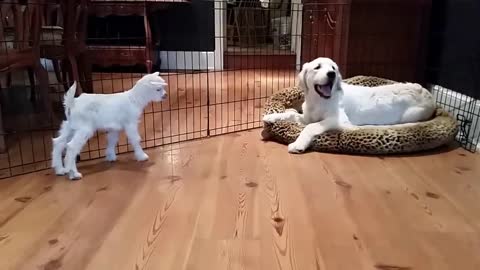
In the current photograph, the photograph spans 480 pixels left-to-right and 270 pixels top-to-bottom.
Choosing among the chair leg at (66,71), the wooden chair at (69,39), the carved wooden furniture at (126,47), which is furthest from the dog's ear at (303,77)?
the carved wooden furniture at (126,47)

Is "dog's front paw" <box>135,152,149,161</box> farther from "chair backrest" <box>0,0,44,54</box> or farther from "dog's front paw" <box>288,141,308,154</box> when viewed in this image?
"chair backrest" <box>0,0,44,54</box>

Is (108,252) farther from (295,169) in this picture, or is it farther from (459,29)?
(459,29)

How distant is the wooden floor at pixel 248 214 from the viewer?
1348 mm

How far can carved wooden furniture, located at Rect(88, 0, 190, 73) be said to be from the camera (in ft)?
14.5

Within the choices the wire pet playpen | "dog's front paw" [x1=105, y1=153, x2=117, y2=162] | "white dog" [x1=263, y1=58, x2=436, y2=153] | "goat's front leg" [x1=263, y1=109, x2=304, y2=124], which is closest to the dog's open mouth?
"white dog" [x1=263, y1=58, x2=436, y2=153]

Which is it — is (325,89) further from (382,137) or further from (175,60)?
(175,60)

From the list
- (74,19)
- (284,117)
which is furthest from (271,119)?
(74,19)

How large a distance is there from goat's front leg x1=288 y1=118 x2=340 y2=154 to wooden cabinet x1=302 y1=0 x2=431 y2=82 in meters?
1.01

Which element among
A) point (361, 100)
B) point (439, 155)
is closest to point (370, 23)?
point (361, 100)

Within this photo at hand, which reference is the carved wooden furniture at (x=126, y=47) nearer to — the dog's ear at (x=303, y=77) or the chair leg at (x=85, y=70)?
the chair leg at (x=85, y=70)

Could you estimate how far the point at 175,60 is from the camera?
534cm

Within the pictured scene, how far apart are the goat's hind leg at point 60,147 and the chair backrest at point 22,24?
679 mm

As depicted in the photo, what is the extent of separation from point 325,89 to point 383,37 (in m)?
1.09

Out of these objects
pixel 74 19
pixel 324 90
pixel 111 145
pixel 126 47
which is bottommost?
pixel 111 145
